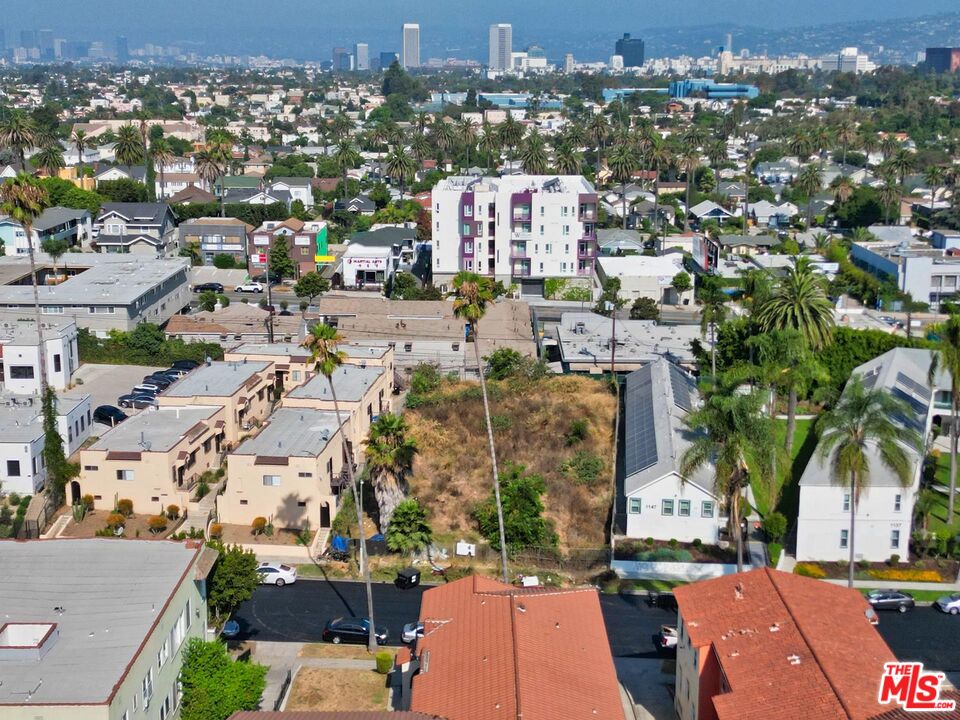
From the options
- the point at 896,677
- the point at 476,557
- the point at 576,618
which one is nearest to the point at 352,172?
the point at 476,557

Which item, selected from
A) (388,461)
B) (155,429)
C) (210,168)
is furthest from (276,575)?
(210,168)

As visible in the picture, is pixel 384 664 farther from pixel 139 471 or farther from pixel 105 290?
pixel 105 290

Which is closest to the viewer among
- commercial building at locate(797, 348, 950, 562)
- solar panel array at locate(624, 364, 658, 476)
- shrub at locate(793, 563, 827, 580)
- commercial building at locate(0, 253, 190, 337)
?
shrub at locate(793, 563, 827, 580)

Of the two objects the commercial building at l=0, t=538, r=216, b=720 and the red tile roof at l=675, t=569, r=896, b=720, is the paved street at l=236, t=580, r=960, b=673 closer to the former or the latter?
the red tile roof at l=675, t=569, r=896, b=720

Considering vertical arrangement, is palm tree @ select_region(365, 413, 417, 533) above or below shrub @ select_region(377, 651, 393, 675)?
above

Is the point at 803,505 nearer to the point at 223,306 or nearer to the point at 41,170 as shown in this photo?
the point at 223,306

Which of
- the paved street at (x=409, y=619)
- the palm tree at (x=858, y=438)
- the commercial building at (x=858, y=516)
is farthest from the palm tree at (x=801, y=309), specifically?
the paved street at (x=409, y=619)

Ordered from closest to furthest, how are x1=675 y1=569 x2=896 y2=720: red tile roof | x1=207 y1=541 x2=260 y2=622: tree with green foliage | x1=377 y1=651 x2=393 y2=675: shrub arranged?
x1=675 y1=569 x2=896 y2=720: red tile roof < x1=377 y1=651 x2=393 y2=675: shrub < x1=207 y1=541 x2=260 y2=622: tree with green foliage

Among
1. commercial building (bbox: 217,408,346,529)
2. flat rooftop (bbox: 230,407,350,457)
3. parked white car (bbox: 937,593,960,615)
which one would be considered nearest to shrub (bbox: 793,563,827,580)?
parked white car (bbox: 937,593,960,615)
